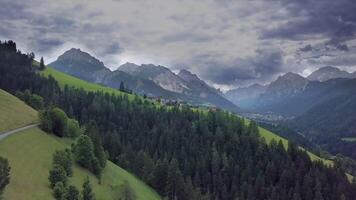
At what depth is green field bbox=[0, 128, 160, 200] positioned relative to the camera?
75.3 m

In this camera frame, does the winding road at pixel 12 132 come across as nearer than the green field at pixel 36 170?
No

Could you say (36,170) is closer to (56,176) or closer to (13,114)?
(56,176)

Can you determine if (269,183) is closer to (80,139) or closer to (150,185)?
(150,185)

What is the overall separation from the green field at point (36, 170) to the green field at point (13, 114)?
5.33 metres

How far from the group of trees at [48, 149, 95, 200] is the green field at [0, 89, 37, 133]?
732 inches

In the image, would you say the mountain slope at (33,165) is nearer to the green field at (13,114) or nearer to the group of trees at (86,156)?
the green field at (13,114)

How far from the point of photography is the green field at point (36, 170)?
75312 mm

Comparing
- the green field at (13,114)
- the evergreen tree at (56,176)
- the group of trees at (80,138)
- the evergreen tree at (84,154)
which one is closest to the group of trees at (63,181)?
the evergreen tree at (56,176)

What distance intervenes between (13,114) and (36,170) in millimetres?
37657

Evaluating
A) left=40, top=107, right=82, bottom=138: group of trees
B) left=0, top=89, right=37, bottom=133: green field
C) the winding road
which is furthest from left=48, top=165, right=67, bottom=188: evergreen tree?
left=40, top=107, right=82, bottom=138: group of trees

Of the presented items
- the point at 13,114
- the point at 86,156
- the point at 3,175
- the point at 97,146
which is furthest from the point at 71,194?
the point at 13,114

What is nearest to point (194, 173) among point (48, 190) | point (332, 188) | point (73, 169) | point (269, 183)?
point (269, 183)

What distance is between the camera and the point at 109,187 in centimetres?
10812

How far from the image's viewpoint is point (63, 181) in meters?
85.1
